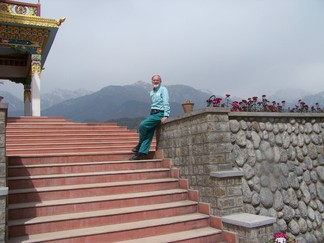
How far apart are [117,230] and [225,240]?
5.82 ft

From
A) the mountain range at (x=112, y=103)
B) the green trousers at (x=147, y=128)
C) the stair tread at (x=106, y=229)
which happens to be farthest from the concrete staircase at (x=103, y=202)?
the mountain range at (x=112, y=103)

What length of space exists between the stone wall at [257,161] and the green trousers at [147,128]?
28 centimetres

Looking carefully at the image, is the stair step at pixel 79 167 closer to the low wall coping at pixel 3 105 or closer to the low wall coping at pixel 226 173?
the low wall coping at pixel 3 105

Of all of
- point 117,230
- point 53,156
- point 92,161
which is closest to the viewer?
point 117,230

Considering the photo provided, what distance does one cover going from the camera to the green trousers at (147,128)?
657cm

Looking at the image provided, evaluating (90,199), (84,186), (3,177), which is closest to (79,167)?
(84,186)

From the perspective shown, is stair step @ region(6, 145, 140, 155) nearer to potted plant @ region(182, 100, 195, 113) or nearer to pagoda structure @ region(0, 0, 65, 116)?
potted plant @ region(182, 100, 195, 113)

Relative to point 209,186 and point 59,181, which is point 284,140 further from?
point 59,181

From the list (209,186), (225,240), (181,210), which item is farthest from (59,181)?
(225,240)

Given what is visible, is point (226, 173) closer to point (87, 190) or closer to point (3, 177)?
point (87, 190)

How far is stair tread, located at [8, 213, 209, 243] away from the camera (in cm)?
403

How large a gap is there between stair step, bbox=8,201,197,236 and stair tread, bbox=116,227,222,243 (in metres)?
0.44

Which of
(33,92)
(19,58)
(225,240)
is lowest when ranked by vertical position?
(225,240)

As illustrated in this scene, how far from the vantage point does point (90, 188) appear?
5.23 meters
